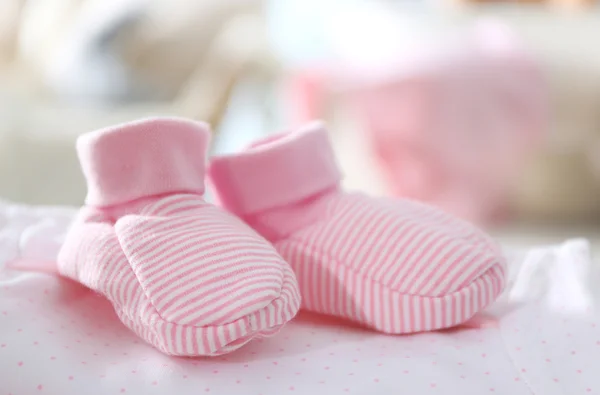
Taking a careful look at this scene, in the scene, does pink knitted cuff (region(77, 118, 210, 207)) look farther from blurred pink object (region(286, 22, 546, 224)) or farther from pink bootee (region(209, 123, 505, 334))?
blurred pink object (region(286, 22, 546, 224))

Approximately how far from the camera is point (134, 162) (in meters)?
0.51

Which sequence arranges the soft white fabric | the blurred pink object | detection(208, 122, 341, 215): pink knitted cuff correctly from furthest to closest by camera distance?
the blurred pink object
detection(208, 122, 341, 215): pink knitted cuff
the soft white fabric

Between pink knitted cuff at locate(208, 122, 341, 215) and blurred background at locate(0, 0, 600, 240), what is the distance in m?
0.79

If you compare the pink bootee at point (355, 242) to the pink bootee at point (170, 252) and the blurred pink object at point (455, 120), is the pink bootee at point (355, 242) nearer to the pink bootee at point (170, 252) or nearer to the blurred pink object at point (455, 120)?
the pink bootee at point (170, 252)

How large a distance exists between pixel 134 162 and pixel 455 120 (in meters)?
1.04

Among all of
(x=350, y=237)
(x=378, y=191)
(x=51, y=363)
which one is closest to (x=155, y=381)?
(x=51, y=363)

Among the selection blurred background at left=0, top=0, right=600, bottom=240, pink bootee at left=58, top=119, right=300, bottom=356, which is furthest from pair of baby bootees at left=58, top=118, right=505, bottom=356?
blurred background at left=0, top=0, right=600, bottom=240

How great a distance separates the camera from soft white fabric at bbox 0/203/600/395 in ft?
1.40

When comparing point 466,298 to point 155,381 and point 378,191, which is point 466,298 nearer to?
point 155,381

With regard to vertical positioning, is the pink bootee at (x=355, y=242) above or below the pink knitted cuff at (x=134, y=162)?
below

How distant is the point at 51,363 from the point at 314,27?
59.6 inches

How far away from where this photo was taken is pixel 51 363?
1.43ft

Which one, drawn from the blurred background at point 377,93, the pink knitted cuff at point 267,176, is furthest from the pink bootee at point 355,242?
the blurred background at point 377,93

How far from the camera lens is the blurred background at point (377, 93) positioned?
4.78 ft
